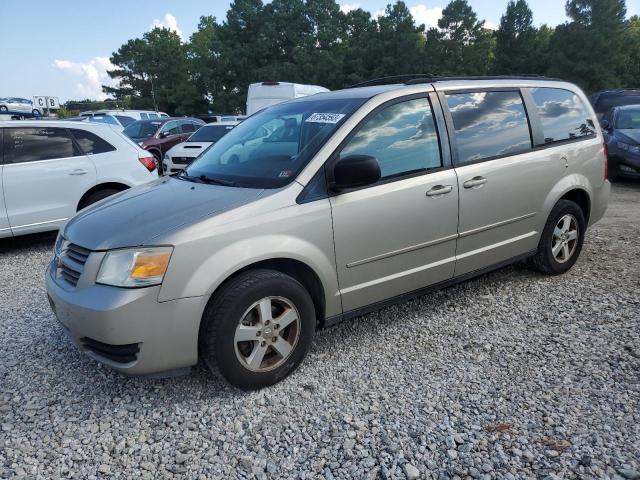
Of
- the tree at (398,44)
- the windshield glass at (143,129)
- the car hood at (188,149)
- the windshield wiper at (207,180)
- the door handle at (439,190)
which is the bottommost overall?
the car hood at (188,149)

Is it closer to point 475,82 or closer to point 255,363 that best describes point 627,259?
point 475,82

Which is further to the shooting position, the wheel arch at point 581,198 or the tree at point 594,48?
the tree at point 594,48

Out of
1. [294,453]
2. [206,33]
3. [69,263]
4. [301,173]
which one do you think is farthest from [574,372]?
[206,33]

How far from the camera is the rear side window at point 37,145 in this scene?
19.7 ft

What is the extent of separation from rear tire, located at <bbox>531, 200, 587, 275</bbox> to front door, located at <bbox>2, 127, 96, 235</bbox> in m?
5.26

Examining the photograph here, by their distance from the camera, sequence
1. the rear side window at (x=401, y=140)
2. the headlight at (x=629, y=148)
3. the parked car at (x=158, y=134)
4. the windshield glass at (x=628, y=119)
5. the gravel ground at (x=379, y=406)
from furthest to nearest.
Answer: the parked car at (x=158, y=134), the windshield glass at (x=628, y=119), the headlight at (x=629, y=148), the rear side window at (x=401, y=140), the gravel ground at (x=379, y=406)

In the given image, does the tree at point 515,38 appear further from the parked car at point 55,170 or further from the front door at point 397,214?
the front door at point 397,214

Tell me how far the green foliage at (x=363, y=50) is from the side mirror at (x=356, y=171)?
40.0 metres

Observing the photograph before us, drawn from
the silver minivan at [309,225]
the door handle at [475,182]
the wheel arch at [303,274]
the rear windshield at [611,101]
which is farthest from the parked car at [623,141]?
the wheel arch at [303,274]

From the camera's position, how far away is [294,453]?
2.49 metres

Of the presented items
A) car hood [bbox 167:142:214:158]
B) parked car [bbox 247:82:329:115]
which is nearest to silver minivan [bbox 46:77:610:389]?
car hood [bbox 167:142:214:158]

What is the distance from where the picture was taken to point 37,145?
6.18m

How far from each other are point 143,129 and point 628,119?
12690 millimetres

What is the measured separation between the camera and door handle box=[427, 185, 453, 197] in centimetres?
353
